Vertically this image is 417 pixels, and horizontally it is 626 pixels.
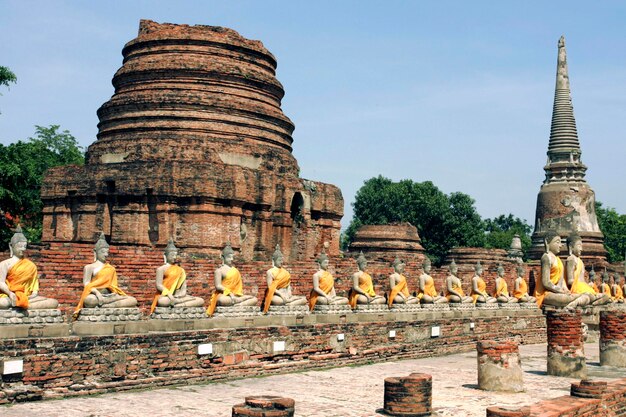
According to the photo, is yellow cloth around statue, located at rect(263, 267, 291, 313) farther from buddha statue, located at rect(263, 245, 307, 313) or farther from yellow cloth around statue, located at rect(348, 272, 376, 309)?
yellow cloth around statue, located at rect(348, 272, 376, 309)

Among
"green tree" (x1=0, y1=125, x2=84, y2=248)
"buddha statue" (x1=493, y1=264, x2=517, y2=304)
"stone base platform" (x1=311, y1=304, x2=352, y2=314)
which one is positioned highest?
"green tree" (x1=0, y1=125, x2=84, y2=248)

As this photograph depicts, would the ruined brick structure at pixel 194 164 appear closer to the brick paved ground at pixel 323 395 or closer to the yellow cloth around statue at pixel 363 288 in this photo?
the yellow cloth around statue at pixel 363 288

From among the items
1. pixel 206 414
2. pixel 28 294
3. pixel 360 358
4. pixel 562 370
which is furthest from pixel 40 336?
pixel 562 370

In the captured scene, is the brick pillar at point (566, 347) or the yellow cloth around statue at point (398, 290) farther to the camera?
the yellow cloth around statue at point (398, 290)

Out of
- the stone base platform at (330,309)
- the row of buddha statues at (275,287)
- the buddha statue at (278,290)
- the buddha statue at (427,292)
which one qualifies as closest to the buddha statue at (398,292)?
the row of buddha statues at (275,287)

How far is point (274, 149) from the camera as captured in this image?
65.1 feet

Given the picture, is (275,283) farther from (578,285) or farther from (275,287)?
(578,285)

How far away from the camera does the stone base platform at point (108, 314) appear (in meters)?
9.11

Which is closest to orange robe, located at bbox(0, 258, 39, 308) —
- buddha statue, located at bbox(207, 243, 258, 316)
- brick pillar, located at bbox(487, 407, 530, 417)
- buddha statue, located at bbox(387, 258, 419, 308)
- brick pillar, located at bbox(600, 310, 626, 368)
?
buddha statue, located at bbox(207, 243, 258, 316)

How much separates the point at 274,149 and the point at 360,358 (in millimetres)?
8452

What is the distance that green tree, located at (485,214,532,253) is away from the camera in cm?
5697

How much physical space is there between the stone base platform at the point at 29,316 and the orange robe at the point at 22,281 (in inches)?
3.1

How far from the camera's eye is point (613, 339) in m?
12.7

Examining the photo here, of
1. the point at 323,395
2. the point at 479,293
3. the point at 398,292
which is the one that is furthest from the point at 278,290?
the point at 479,293
